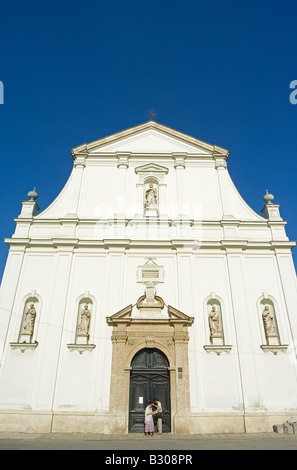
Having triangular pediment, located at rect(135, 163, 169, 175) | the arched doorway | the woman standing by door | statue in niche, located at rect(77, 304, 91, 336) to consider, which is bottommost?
the woman standing by door

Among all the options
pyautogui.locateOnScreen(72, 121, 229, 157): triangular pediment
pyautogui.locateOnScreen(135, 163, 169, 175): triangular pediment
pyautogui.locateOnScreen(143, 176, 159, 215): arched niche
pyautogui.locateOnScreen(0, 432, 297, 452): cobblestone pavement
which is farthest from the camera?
pyautogui.locateOnScreen(72, 121, 229, 157): triangular pediment

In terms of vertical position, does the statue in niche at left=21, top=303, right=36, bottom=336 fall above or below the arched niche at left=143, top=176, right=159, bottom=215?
below

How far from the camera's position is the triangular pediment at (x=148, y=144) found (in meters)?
16.3

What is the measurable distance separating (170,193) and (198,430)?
380 inches

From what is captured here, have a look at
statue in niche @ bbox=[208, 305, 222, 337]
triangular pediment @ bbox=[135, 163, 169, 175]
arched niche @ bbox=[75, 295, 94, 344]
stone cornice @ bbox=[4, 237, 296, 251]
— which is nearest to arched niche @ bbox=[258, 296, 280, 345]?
statue in niche @ bbox=[208, 305, 222, 337]

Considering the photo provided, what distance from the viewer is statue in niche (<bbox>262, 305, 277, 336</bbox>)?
11928 millimetres

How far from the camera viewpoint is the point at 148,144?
55.3 feet

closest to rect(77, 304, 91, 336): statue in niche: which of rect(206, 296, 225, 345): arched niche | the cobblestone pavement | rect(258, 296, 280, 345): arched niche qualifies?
the cobblestone pavement

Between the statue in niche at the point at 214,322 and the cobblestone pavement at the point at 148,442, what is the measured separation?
128 inches

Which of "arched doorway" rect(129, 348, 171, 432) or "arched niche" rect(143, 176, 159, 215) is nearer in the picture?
"arched doorway" rect(129, 348, 171, 432)

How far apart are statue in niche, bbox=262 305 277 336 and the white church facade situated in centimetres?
5

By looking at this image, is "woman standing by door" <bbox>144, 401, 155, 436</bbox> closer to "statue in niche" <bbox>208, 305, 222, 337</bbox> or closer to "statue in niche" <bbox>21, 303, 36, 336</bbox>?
"statue in niche" <bbox>208, 305, 222, 337</bbox>

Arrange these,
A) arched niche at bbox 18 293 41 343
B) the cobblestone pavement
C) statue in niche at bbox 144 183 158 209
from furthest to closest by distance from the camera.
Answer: statue in niche at bbox 144 183 158 209
arched niche at bbox 18 293 41 343
the cobblestone pavement
